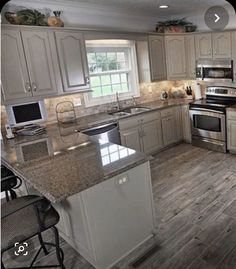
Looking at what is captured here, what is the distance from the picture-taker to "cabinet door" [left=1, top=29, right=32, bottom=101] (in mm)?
2895

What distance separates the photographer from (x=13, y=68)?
2.98 m

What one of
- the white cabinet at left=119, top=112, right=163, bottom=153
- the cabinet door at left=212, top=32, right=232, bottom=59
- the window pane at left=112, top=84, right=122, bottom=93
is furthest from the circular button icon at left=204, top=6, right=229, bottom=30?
the window pane at left=112, top=84, right=122, bottom=93

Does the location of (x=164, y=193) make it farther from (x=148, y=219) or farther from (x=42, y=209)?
(x=42, y=209)

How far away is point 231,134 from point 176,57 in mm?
1812

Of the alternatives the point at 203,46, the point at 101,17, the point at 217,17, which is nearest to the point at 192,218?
the point at 203,46

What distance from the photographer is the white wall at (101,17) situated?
135 inches

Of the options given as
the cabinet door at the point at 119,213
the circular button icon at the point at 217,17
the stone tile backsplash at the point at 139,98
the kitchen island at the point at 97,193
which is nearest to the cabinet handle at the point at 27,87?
the stone tile backsplash at the point at 139,98

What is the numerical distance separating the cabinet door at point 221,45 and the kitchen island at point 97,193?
2.99 metres

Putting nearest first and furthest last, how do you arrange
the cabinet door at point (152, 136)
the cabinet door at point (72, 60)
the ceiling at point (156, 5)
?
the cabinet door at point (72, 60)
the ceiling at point (156, 5)
the cabinet door at point (152, 136)

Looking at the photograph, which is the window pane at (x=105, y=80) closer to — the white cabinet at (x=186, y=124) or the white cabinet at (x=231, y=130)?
the white cabinet at (x=186, y=124)

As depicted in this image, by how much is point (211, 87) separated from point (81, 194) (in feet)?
12.1

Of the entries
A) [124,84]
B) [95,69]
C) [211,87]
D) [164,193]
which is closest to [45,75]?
[95,69]

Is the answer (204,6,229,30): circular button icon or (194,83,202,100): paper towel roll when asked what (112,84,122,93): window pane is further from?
(204,6,229,30): circular button icon

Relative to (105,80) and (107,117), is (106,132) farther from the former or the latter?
(105,80)
